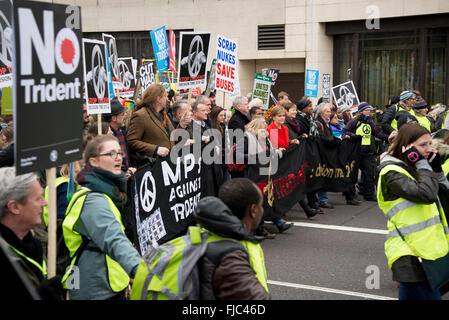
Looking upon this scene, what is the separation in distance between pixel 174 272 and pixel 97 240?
1.08 m

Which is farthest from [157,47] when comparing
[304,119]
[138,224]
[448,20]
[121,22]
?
[121,22]

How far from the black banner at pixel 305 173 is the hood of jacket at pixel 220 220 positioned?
6.08m

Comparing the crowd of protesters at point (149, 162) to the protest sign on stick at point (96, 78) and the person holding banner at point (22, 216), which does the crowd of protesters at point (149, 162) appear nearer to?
the person holding banner at point (22, 216)

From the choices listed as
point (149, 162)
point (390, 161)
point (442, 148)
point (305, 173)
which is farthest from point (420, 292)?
point (305, 173)

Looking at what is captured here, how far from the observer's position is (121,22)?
26.6 m

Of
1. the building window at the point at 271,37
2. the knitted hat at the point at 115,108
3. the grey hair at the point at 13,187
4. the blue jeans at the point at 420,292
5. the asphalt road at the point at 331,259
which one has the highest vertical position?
the building window at the point at 271,37

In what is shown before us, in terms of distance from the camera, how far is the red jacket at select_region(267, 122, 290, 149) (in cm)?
974

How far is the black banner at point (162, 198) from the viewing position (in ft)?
20.4

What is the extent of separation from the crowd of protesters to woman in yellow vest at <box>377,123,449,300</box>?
27 mm

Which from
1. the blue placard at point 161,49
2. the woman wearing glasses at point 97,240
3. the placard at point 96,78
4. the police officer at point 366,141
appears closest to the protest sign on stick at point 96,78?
the placard at point 96,78

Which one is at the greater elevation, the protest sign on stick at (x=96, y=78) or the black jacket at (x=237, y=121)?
the protest sign on stick at (x=96, y=78)

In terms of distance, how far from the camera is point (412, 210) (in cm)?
446

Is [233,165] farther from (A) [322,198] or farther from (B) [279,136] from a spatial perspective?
(A) [322,198]
